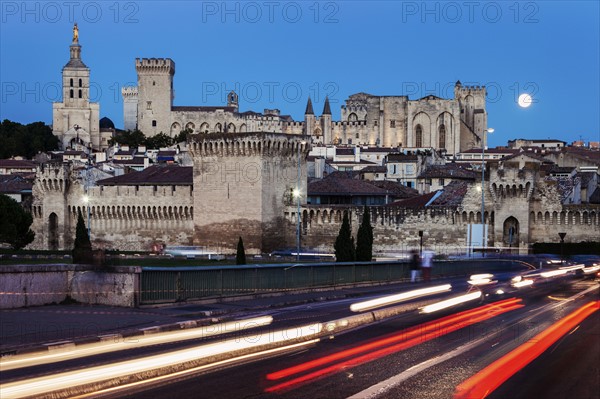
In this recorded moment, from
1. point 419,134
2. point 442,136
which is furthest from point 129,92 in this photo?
point 442,136

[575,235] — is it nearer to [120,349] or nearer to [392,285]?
[392,285]

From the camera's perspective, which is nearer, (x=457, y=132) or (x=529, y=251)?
(x=529, y=251)

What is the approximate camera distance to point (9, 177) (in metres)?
91.2

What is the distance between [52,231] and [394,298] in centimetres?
5005

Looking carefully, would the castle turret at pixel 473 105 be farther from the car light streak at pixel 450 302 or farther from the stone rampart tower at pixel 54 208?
the car light streak at pixel 450 302

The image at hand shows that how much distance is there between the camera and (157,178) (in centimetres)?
7144

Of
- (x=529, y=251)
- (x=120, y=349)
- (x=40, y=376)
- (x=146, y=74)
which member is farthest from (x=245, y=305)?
(x=146, y=74)

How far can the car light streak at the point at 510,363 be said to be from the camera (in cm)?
1256

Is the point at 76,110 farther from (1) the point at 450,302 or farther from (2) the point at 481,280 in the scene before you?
(1) the point at 450,302

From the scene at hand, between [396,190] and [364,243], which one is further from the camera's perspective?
[396,190]

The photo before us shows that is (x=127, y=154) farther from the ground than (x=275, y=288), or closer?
farther from the ground

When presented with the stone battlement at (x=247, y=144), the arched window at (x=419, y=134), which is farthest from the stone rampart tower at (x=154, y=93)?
the stone battlement at (x=247, y=144)

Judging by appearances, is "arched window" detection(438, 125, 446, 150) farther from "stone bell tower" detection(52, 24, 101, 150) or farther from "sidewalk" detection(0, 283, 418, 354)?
"sidewalk" detection(0, 283, 418, 354)

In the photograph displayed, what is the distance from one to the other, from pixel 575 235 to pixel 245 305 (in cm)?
3777
